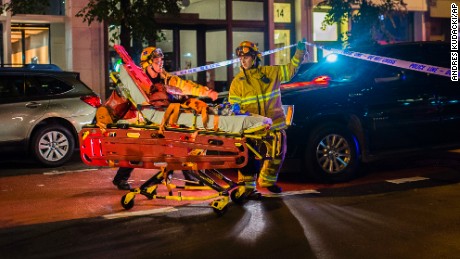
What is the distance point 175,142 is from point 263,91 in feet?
4.68

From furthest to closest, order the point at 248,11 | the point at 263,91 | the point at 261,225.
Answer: the point at 248,11 < the point at 263,91 < the point at 261,225

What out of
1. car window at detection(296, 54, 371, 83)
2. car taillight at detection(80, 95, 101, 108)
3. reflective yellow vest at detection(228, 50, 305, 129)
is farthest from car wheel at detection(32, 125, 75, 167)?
reflective yellow vest at detection(228, 50, 305, 129)

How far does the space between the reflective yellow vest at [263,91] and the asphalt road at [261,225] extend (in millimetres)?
1033

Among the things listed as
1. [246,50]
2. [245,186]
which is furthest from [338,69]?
[245,186]

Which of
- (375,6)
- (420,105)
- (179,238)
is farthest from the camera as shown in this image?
(375,6)

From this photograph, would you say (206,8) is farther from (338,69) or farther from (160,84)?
(160,84)

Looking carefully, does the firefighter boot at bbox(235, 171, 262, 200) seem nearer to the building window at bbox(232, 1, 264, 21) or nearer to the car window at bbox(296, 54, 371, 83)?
the car window at bbox(296, 54, 371, 83)

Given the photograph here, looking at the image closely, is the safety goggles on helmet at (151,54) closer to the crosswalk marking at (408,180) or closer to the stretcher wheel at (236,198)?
the stretcher wheel at (236,198)

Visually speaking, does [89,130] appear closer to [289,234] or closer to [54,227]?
[54,227]

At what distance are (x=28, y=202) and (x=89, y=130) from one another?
1674 mm

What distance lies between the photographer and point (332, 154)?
859 cm

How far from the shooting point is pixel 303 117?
8367 millimetres

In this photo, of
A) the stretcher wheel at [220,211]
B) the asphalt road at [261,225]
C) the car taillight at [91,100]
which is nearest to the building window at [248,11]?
the car taillight at [91,100]

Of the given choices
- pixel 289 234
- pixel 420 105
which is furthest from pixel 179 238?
pixel 420 105
